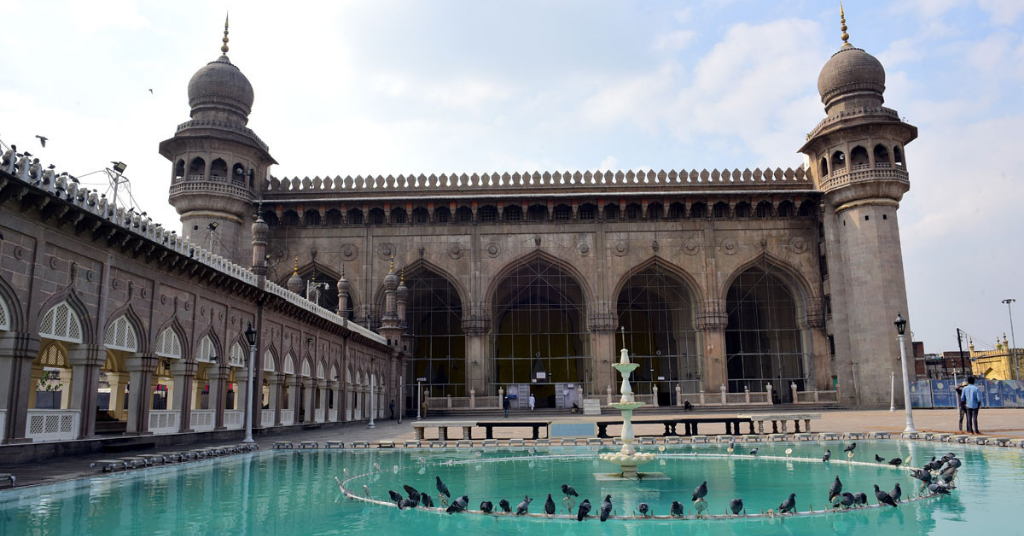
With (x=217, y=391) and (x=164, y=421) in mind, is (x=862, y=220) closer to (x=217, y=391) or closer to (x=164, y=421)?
(x=217, y=391)

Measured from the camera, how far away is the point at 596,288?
29.0m

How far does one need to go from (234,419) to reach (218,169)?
1491 cm

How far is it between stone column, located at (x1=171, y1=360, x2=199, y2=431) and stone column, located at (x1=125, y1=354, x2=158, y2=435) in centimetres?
116

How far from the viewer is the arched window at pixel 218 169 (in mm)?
27430

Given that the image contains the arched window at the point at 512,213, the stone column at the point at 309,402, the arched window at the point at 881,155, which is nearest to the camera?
the stone column at the point at 309,402

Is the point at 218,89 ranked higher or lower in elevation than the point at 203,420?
higher

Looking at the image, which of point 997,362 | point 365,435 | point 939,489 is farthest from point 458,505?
point 997,362

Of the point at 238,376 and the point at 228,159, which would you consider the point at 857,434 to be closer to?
the point at 238,376

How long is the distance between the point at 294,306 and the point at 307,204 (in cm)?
1179

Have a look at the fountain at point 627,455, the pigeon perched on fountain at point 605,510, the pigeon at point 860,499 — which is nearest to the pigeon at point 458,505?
the pigeon perched on fountain at point 605,510

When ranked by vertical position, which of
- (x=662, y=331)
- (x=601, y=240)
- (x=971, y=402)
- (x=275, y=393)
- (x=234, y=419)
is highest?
(x=601, y=240)

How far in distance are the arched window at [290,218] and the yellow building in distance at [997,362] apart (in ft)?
142

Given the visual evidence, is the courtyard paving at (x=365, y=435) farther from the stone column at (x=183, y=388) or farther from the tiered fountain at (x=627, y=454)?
the tiered fountain at (x=627, y=454)

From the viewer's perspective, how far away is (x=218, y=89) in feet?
90.7
